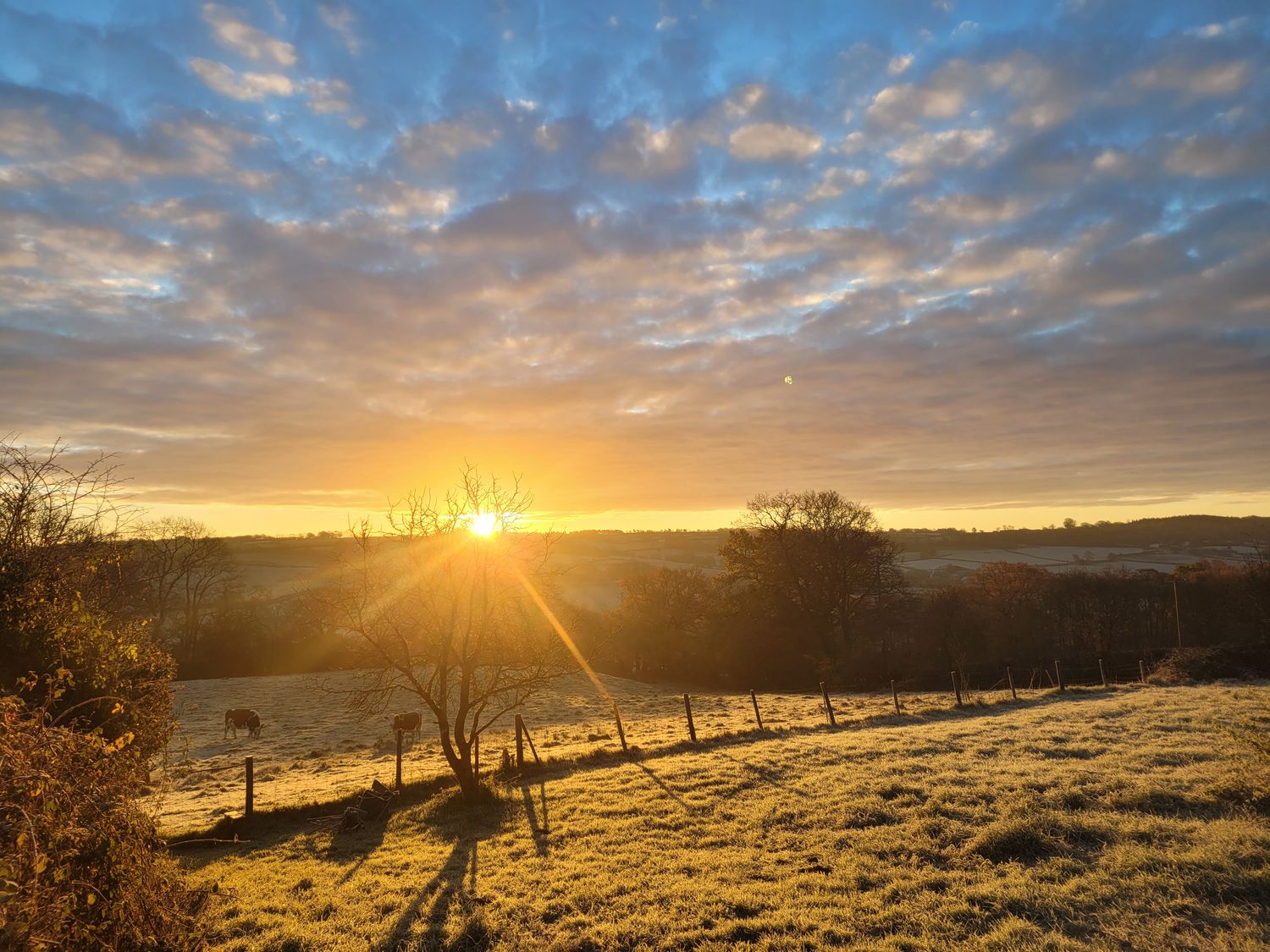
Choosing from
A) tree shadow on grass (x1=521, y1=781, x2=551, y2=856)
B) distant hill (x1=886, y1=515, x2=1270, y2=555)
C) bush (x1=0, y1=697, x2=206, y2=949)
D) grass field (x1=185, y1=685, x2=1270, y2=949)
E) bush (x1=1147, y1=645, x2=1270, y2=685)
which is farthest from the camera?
distant hill (x1=886, y1=515, x2=1270, y2=555)

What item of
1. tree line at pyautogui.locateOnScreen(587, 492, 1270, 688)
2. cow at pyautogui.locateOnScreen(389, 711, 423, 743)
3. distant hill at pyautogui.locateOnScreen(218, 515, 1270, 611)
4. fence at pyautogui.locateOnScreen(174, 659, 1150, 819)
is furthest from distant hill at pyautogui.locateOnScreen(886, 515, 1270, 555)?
cow at pyautogui.locateOnScreen(389, 711, 423, 743)

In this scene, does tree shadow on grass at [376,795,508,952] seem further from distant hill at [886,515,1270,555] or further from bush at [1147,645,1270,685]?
distant hill at [886,515,1270,555]

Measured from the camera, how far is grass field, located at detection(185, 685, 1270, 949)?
6.98 metres

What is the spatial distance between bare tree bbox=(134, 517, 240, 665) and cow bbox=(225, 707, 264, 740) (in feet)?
73.5

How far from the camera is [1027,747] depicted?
606 inches

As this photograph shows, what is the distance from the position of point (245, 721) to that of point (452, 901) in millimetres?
27210

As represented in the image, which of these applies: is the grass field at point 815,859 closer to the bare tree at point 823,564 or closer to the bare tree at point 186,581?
the bare tree at point 823,564

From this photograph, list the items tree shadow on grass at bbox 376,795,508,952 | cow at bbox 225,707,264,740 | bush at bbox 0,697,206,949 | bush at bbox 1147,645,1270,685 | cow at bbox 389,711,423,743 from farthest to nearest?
cow at bbox 225,707,264,740, bush at bbox 1147,645,1270,685, cow at bbox 389,711,423,743, tree shadow on grass at bbox 376,795,508,952, bush at bbox 0,697,206,949

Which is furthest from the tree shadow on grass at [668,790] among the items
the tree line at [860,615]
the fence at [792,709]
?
the tree line at [860,615]

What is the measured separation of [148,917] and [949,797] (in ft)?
38.6

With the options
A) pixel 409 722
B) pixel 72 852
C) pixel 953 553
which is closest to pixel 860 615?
pixel 409 722

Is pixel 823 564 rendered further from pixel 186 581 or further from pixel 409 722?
pixel 186 581

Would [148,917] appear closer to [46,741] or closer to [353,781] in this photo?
[46,741]

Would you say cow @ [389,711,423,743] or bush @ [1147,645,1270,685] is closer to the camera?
cow @ [389,711,423,743]
